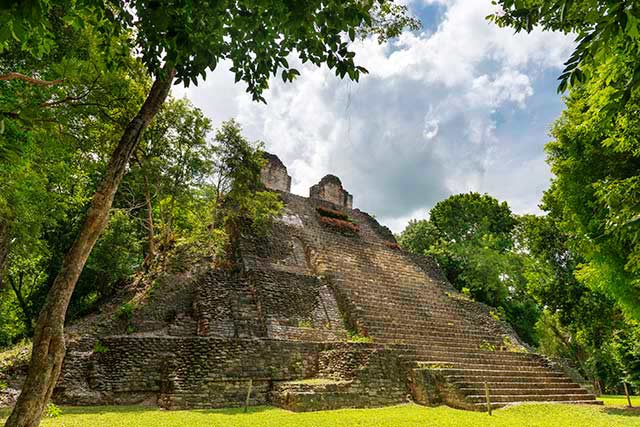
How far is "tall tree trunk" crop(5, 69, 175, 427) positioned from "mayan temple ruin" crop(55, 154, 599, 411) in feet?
15.0

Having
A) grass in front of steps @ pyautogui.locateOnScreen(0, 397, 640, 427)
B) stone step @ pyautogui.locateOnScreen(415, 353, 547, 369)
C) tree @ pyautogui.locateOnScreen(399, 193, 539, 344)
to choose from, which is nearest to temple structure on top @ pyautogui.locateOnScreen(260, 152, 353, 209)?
tree @ pyautogui.locateOnScreen(399, 193, 539, 344)

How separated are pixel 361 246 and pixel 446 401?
30.3ft

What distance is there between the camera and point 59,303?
3344 mm

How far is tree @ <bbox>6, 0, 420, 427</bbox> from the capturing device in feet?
8.24

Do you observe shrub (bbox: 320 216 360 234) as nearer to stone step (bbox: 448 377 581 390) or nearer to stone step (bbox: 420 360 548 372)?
stone step (bbox: 420 360 548 372)

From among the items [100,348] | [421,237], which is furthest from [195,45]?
[421,237]

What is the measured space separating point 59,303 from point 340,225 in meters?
15.1

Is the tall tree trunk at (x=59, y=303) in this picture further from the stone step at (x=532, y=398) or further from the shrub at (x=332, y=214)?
the shrub at (x=332, y=214)

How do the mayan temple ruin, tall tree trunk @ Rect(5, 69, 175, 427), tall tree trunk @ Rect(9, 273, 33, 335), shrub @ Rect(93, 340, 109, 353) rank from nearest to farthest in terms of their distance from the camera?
tall tree trunk @ Rect(5, 69, 175, 427), the mayan temple ruin, shrub @ Rect(93, 340, 109, 353), tall tree trunk @ Rect(9, 273, 33, 335)

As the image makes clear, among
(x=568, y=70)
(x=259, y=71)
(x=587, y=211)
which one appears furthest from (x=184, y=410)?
(x=587, y=211)

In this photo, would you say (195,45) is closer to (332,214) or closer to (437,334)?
(437,334)

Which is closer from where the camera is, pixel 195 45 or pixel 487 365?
pixel 195 45

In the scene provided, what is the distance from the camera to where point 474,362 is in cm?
1027

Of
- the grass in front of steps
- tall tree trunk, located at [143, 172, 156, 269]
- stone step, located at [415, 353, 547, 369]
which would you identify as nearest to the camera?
the grass in front of steps
